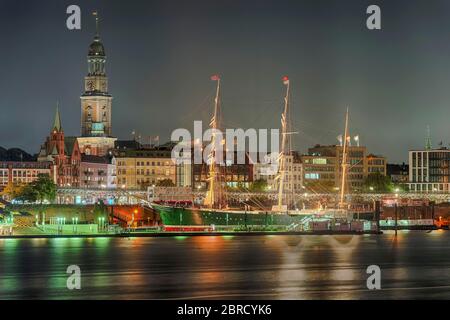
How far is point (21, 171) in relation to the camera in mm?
174375

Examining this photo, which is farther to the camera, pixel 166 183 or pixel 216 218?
pixel 166 183

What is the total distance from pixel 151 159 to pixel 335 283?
141401 mm

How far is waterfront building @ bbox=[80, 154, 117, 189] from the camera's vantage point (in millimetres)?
188375

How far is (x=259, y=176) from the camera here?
18562cm

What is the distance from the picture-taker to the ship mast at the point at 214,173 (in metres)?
105

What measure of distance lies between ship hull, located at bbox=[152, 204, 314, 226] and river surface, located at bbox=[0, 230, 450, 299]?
839 inches

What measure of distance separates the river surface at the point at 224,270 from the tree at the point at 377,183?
296ft

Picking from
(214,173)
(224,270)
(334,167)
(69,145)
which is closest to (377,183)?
(334,167)

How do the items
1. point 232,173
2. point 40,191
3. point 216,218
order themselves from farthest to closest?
1. point 232,173
2. point 40,191
3. point 216,218

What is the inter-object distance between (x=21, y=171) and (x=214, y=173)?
231 feet

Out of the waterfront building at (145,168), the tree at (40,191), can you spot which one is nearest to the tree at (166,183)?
the waterfront building at (145,168)

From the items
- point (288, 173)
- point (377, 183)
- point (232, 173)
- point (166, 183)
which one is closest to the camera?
point (232, 173)


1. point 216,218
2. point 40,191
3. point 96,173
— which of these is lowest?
point 216,218

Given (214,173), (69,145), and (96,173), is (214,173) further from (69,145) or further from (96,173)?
(96,173)
